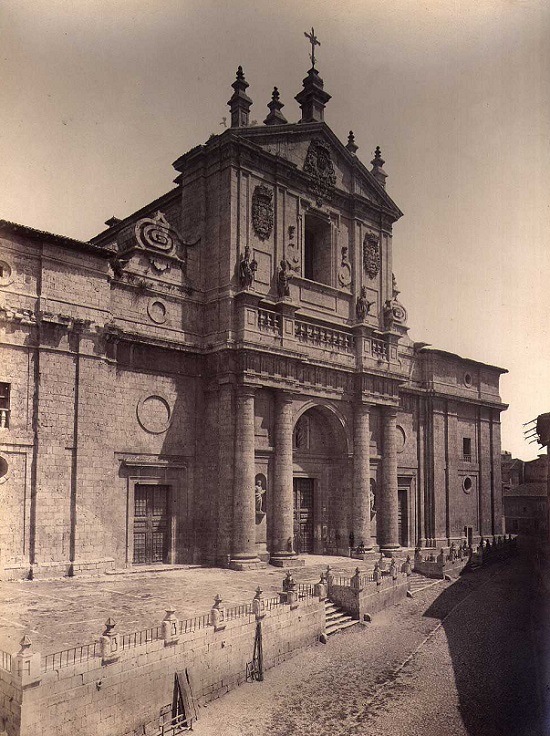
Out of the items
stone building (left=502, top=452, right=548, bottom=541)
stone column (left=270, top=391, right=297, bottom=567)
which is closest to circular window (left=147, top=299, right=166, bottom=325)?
stone column (left=270, top=391, right=297, bottom=567)

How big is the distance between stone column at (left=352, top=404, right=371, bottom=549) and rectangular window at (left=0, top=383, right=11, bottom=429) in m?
17.0

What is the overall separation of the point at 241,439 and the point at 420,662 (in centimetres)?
1113

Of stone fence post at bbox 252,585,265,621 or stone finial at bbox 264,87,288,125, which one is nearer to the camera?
stone fence post at bbox 252,585,265,621

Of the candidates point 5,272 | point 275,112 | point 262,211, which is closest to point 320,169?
point 275,112

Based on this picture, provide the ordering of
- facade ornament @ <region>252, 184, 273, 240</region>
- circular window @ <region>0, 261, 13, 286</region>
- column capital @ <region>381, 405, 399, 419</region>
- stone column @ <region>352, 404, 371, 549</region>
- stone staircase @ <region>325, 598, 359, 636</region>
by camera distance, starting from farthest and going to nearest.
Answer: column capital @ <region>381, 405, 399, 419</region>, stone column @ <region>352, 404, 371, 549</region>, facade ornament @ <region>252, 184, 273, 240</region>, circular window @ <region>0, 261, 13, 286</region>, stone staircase @ <region>325, 598, 359, 636</region>

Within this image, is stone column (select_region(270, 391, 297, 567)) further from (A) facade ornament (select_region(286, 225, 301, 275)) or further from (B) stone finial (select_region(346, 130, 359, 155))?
(B) stone finial (select_region(346, 130, 359, 155))

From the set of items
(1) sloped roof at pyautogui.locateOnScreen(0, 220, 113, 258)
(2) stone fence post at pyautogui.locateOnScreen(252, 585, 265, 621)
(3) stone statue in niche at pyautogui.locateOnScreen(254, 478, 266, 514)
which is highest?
(1) sloped roof at pyautogui.locateOnScreen(0, 220, 113, 258)

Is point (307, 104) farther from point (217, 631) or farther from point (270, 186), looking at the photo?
point (217, 631)

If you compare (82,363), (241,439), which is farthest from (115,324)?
(241,439)

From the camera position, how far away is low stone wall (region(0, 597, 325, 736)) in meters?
12.0

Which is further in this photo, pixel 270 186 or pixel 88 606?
pixel 270 186

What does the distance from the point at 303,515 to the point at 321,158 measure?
18.0 m

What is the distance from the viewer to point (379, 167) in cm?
3766

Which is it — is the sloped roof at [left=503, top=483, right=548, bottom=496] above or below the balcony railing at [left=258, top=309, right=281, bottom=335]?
below
